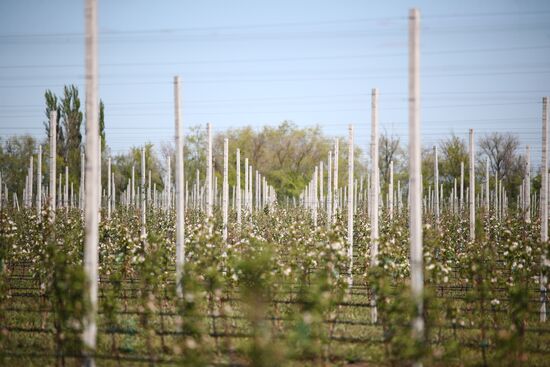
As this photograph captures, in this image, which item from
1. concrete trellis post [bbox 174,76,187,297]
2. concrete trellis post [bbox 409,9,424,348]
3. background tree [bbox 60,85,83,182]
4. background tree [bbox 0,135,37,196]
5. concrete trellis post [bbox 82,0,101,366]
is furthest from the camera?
background tree [bbox 0,135,37,196]

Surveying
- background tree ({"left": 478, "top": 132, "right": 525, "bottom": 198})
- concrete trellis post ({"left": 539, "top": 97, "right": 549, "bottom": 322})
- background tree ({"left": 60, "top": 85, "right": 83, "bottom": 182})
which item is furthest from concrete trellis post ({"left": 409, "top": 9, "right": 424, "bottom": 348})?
background tree ({"left": 478, "top": 132, "right": 525, "bottom": 198})

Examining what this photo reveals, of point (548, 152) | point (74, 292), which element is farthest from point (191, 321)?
point (548, 152)

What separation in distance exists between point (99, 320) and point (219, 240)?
2.22 meters

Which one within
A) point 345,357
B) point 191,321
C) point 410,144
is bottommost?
point 345,357

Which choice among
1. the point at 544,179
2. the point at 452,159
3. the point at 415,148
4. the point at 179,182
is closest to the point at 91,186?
the point at 179,182

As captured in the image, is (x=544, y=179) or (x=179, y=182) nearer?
(x=179, y=182)

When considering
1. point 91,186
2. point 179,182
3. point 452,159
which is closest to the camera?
point 91,186

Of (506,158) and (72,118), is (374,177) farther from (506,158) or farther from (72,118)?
(506,158)

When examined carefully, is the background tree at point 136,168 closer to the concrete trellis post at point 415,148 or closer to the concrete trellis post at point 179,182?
the concrete trellis post at point 179,182

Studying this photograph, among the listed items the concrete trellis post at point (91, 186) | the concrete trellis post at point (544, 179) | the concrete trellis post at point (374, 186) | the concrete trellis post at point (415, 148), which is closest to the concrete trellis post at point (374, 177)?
the concrete trellis post at point (374, 186)

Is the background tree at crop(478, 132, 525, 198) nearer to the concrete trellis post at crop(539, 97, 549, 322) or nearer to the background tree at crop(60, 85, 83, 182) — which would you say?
the background tree at crop(60, 85, 83, 182)

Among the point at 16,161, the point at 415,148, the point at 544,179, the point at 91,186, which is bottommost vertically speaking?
the point at 91,186

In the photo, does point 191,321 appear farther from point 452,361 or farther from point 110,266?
point 110,266

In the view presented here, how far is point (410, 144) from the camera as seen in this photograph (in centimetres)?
607
